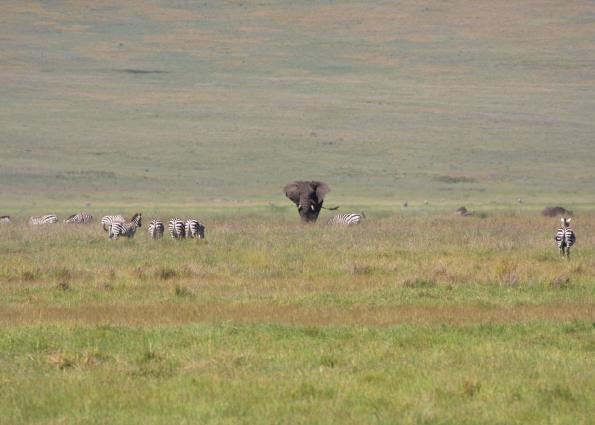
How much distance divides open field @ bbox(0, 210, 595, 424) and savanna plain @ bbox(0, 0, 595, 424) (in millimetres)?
37

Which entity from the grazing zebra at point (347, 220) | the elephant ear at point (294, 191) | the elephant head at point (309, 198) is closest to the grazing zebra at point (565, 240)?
→ the grazing zebra at point (347, 220)

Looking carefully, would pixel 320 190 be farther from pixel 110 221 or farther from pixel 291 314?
pixel 291 314

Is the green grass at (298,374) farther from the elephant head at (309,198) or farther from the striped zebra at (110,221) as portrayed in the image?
the elephant head at (309,198)

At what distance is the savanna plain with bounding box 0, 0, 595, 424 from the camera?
9.29m

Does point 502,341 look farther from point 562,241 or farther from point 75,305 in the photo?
point 562,241

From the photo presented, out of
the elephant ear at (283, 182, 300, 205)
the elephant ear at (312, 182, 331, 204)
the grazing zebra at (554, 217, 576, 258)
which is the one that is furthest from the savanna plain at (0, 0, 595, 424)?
the elephant ear at (312, 182, 331, 204)

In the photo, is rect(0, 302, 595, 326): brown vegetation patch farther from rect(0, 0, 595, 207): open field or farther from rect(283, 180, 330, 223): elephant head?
rect(0, 0, 595, 207): open field

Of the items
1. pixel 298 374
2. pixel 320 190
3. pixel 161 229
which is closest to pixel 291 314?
pixel 298 374

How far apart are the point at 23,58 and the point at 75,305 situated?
225 ft

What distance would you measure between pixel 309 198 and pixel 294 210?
12.0 meters

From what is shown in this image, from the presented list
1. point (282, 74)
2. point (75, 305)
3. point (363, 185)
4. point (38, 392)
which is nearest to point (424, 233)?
point (75, 305)

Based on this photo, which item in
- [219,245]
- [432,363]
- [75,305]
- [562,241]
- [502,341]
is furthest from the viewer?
[219,245]

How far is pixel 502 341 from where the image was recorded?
1109 centimetres

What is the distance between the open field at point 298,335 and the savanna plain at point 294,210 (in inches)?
1.4
